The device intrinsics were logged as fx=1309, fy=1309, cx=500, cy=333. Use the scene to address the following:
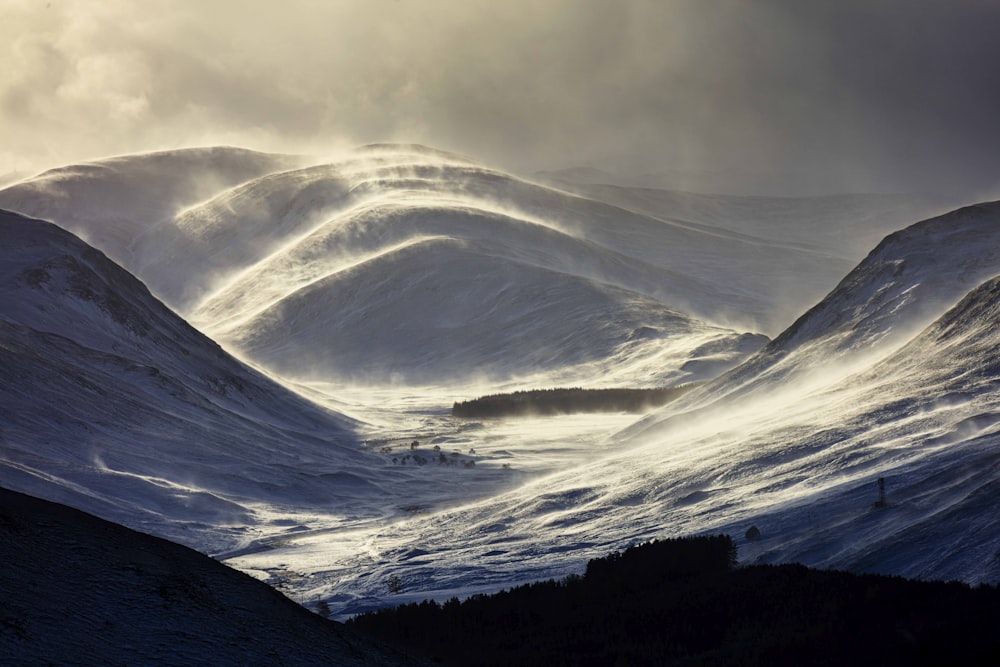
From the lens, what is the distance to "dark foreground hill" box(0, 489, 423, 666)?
8109mm

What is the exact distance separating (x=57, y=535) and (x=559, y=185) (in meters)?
193

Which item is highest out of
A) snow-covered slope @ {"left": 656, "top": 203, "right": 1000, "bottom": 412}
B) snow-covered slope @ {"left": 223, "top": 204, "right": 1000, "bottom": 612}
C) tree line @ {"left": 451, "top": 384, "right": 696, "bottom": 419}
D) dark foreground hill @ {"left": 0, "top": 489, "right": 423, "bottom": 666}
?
tree line @ {"left": 451, "top": 384, "right": 696, "bottom": 419}

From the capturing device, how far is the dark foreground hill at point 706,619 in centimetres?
1317

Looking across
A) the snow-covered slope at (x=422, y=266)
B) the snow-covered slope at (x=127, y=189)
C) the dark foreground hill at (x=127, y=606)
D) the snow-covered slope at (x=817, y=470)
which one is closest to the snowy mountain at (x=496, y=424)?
the snow-covered slope at (x=817, y=470)

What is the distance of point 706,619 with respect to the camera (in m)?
16.5

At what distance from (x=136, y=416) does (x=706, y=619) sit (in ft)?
111

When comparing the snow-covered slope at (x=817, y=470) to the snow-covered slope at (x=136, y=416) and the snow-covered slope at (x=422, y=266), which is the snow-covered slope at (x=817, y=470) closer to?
the snow-covered slope at (x=136, y=416)

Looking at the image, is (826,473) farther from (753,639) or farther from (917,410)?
(753,639)

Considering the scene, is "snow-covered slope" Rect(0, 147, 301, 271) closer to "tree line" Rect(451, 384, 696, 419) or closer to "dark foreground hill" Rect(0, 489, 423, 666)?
"tree line" Rect(451, 384, 696, 419)

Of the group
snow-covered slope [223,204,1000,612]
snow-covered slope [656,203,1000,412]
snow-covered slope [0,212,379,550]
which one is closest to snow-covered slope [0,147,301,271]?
snow-covered slope [0,212,379,550]

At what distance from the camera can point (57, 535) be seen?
8.93 meters

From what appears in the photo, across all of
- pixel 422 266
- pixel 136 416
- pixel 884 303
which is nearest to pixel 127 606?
pixel 136 416

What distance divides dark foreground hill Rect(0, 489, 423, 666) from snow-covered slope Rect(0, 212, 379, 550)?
82.8 feet

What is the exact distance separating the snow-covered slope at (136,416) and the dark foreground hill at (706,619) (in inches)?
644
